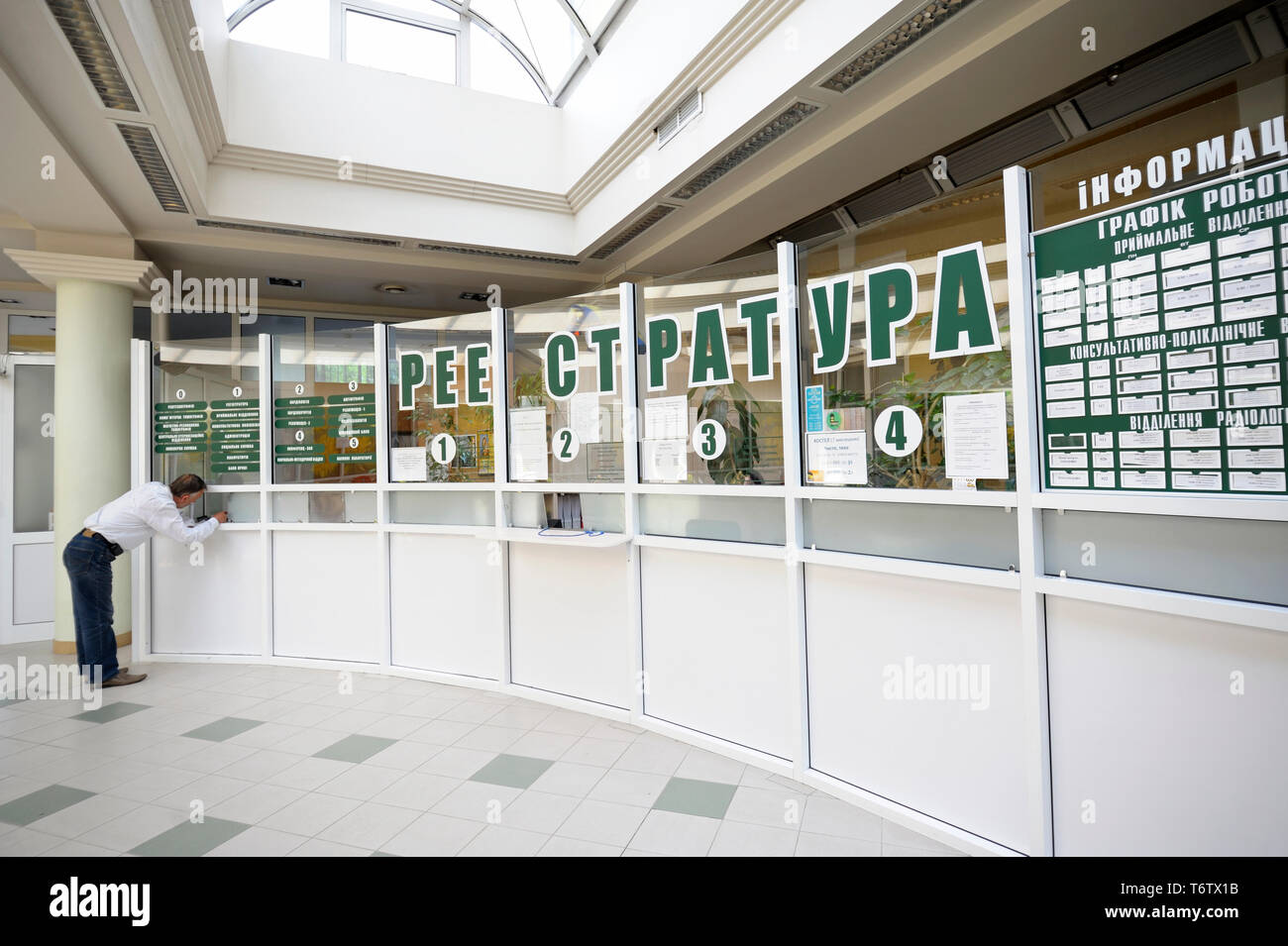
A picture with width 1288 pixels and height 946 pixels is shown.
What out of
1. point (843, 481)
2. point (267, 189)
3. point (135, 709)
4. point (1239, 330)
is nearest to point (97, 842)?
point (135, 709)

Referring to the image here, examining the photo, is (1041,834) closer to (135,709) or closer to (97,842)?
(97,842)

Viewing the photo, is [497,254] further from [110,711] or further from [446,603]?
[110,711]

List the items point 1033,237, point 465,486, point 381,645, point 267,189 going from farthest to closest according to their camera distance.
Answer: point 267,189 < point 381,645 < point 465,486 < point 1033,237

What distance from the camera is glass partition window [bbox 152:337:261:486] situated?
5.59 metres

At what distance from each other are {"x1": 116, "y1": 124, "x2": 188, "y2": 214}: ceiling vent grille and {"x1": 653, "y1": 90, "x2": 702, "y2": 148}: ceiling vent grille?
134 inches

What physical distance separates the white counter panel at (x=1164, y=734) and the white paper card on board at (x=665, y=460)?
73.8 inches

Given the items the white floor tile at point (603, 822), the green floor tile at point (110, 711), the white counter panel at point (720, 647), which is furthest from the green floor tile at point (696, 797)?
the green floor tile at point (110, 711)

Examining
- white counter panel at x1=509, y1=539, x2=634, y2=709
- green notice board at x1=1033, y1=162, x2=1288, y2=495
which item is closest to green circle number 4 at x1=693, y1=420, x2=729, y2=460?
white counter panel at x1=509, y1=539, x2=634, y2=709

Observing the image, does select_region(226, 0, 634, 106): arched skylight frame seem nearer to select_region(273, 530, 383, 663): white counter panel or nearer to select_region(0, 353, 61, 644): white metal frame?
select_region(0, 353, 61, 644): white metal frame

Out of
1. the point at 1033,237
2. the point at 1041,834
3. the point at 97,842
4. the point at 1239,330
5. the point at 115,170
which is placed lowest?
the point at 97,842

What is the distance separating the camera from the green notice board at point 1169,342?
76.9 inches

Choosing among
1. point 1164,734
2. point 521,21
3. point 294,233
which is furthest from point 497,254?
point 1164,734

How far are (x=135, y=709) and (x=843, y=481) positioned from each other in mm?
4719

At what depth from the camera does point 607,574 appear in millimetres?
4242
